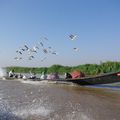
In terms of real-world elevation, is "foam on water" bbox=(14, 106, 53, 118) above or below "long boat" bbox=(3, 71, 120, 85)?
below

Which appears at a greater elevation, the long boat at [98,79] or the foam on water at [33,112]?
the long boat at [98,79]

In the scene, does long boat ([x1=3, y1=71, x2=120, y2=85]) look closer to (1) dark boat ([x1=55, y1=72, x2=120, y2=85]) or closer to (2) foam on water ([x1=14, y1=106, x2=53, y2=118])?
(1) dark boat ([x1=55, y1=72, x2=120, y2=85])

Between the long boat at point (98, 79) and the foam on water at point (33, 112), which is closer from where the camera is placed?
the foam on water at point (33, 112)

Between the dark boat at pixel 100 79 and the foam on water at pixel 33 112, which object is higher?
the dark boat at pixel 100 79

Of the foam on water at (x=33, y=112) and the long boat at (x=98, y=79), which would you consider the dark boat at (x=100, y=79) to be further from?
the foam on water at (x=33, y=112)

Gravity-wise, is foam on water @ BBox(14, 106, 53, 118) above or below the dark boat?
below

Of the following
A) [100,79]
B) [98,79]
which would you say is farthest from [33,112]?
[98,79]

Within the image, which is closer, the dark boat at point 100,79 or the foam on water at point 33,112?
the foam on water at point 33,112

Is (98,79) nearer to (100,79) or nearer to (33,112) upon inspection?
(100,79)

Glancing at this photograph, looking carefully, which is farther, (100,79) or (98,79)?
(98,79)

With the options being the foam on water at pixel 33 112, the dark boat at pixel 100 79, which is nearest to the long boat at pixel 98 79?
the dark boat at pixel 100 79

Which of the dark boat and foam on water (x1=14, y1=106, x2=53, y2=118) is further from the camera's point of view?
the dark boat

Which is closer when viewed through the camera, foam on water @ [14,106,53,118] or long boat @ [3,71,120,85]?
foam on water @ [14,106,53,118]

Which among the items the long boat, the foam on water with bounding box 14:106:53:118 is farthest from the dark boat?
the foam on water with bounding box 14:106:53:118
